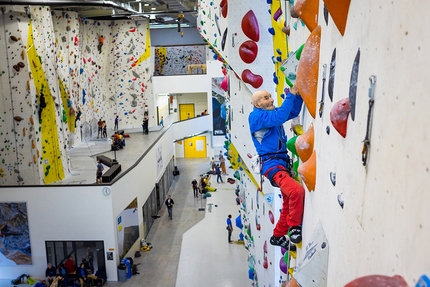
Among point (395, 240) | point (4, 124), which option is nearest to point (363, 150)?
point (395, 240)

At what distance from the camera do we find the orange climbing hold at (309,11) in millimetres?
2969

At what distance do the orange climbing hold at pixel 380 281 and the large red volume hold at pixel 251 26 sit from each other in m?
5.08

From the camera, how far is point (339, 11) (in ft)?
6.98

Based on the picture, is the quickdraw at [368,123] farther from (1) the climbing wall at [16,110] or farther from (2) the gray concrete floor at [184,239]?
(1) the climbing wall at [16,110]

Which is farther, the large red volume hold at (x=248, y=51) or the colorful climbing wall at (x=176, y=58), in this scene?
the colorful climbing wall at (x=176, y=58)

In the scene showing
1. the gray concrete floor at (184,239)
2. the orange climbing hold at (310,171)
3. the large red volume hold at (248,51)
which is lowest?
the gray concrete floor at (184,239)

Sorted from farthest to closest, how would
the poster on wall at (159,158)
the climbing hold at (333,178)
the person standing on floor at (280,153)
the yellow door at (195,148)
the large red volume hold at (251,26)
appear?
the yellow door at (195,148) < the poster on wall at (159,158) < the large red volume hold at (251,26) < the person standing on floor at (280,153) < the climbing hold at (333,178)

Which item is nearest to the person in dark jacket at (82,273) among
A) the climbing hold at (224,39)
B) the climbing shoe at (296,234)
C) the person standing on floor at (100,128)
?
the climbing hold at (224,39)

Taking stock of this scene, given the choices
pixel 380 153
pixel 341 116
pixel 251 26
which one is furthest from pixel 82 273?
pixel 380 153

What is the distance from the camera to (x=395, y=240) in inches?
55.5

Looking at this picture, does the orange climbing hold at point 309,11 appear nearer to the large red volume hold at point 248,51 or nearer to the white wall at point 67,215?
the large red volume hold at point 248,51

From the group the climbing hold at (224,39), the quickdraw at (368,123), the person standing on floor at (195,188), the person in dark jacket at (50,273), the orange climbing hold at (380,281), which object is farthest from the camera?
the person standing on floor at (195,188)

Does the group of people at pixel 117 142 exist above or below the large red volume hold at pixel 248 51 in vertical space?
below

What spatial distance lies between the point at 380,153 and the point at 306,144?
1527 millimetres
